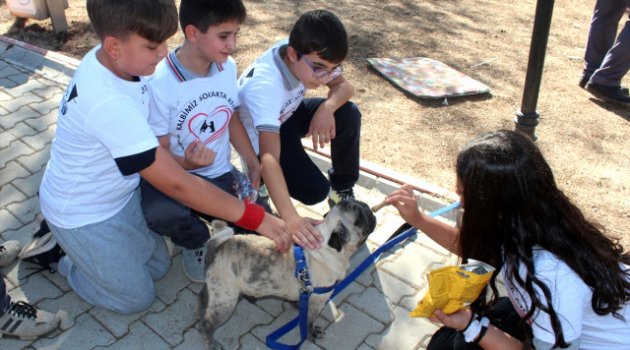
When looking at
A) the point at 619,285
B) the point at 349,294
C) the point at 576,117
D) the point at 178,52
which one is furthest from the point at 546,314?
the point at 576,117

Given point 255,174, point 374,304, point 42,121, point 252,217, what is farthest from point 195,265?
point 42,121

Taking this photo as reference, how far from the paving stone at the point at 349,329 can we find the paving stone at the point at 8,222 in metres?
2.48

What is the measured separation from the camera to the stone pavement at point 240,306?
130 inches

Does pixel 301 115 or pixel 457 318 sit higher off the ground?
pixel 301 115

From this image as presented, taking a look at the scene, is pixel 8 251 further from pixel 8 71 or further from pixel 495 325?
pixel 8 71

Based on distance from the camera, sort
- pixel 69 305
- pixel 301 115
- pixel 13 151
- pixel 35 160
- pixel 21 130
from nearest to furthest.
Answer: pixel 69 305
pixel 301 115
pixel 35 160
pixel 13 151
pixel 21 130

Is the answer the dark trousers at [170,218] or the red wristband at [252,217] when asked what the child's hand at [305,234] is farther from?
the dark trousers at [170,218]

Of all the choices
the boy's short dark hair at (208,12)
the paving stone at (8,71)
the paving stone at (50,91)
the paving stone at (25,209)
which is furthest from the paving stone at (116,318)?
the paving stone at (8,71)

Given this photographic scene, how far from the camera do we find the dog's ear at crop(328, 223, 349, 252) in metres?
2.85

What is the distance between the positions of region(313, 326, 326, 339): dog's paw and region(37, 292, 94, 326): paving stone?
1434mm

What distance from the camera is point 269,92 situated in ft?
11.7

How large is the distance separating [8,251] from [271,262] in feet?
6.49

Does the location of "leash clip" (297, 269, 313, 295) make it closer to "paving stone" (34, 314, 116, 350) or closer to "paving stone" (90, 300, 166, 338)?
"paving stone" (90, 300, 166, 338)

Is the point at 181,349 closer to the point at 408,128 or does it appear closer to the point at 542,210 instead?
the point at 542,210
